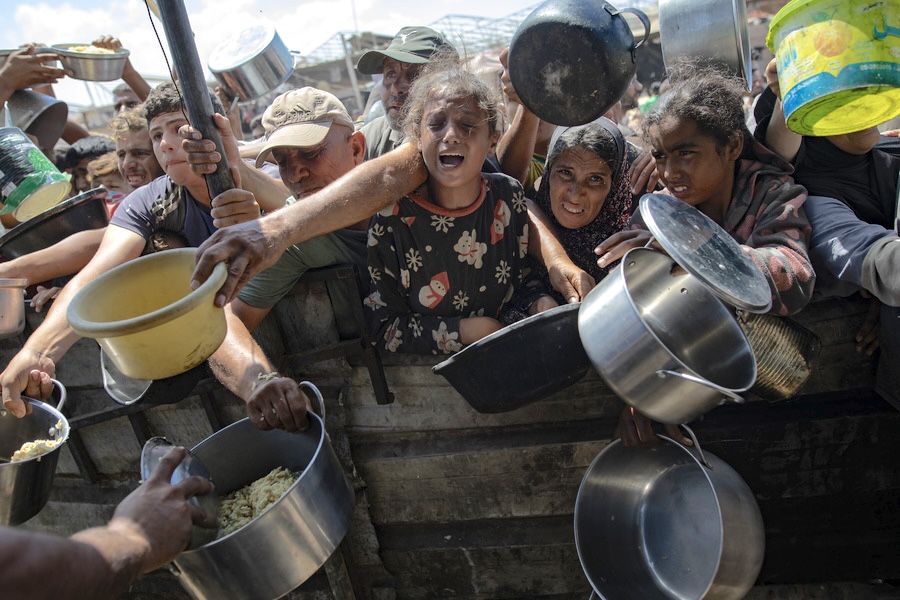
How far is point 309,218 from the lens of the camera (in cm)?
220

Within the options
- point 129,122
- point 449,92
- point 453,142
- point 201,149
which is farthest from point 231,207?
point 129,122

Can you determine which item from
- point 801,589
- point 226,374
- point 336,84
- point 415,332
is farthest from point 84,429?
point 336,84

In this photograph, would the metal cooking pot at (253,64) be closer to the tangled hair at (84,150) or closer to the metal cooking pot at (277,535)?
the tangled hair at (84,150)

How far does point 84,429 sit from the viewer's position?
3.23m

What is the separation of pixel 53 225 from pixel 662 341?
2.99m

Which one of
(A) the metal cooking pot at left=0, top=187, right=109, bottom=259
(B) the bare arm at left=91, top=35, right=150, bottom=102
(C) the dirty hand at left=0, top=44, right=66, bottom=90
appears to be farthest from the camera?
(B) the bare arm at left=91, top=35, right=150, bottom=102

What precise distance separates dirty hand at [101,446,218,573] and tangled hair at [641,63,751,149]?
209 cm

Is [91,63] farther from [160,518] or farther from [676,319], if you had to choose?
[676,319]

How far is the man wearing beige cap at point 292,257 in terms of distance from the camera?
86.6 inches

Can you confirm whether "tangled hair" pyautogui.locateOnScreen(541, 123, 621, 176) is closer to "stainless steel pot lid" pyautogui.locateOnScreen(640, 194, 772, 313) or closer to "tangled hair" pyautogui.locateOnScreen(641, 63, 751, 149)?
"tangled hair" pyautogui.locateOnScreen(641, 63, 751, 149)

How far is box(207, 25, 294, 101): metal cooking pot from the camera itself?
229 inches

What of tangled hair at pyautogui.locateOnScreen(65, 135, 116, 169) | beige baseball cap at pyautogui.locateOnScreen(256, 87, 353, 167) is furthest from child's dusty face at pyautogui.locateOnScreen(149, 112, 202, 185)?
tangled hair at pyautogui.locateOnScreen(65, 135, 116, 169)

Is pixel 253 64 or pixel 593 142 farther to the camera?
pixel 253 64

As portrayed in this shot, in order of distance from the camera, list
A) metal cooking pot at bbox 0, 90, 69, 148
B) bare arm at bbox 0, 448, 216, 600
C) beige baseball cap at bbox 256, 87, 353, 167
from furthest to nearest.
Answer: metal cooking pot at bbox 0, 90, 69, 148 → beige baseball cap at bbox 256, 87, 353, 167 → bare arm at bbox 0, 448, 216, 600
